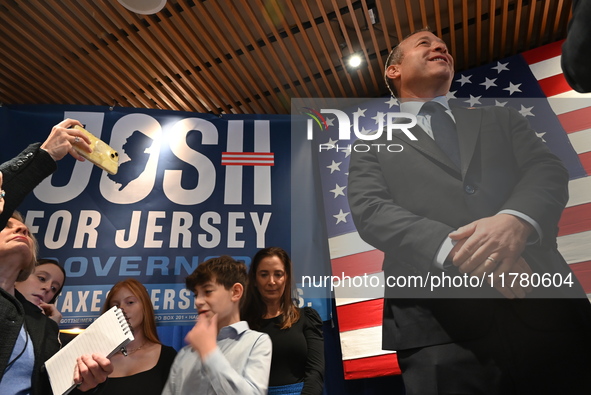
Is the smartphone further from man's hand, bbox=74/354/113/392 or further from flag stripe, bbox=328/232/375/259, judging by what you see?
flag stripe, bbox=328/232/375/259

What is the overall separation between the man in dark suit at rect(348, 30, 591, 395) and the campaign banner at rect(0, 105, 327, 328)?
1.13m

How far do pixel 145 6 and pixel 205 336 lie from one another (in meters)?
2.01

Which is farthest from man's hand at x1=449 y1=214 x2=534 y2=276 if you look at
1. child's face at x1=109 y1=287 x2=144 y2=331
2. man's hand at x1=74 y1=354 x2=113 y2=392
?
child's face at x1=109 y1=287 x2=144 y2=331

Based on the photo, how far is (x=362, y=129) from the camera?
214cm

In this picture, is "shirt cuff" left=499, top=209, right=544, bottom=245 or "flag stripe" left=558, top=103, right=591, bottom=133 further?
"flag stripe" left=558, top=103, right=591, bottom=133

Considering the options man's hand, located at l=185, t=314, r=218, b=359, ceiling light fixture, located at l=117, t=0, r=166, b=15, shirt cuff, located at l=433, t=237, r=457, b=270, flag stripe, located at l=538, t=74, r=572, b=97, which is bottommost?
man's hand, located at l=185, t=314, r=218, b=359

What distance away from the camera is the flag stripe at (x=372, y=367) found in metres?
2.43

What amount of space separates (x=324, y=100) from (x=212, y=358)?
2435 millimetres

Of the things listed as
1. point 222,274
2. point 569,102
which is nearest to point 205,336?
point 222,274

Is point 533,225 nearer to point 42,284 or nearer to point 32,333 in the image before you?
point 32,333

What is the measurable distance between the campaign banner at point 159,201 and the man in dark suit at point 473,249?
1.13 meters

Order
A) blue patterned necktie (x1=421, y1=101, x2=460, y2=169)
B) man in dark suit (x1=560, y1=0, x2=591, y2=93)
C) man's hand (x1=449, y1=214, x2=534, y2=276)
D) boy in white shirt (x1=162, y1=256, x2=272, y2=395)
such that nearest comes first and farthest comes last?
1. man in dark suit (x1=560, y1=0, x2=591, y2=93)
2. man's hand (x1=449, y1=214, x2=534, y2=276)
3. boy in white shirt (x1=162, y1=256, x2=272, y2=395)
4. blue patterned necktie (x1=421, y1=101, x2=460, y2=169)

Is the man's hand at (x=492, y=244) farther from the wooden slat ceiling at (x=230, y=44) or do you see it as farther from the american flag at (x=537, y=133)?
the wooden slat ceiling at (x=230, y=44)

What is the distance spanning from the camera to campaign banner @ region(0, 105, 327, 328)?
273 centimetres
